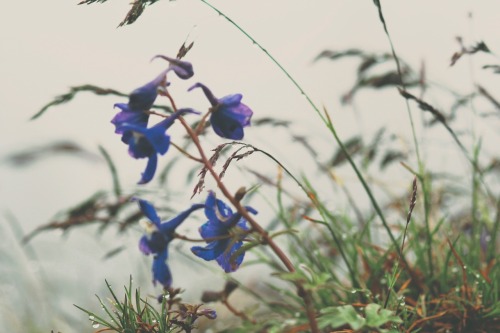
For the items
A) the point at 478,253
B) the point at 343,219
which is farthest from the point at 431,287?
the point at 343,219

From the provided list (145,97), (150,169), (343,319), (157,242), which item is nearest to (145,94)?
(145,97)

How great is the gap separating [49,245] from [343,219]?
2.12 m

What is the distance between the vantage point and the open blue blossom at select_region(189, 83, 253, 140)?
1141 mm

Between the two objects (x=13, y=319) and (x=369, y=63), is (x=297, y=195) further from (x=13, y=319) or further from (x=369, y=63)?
(x=13, y=319)

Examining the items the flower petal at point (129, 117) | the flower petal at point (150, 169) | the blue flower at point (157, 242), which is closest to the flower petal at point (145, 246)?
the blue flower at point (157, 242)

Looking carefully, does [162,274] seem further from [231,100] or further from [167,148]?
[231,100]

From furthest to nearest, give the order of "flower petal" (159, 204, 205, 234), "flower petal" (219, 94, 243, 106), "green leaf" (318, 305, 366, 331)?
"flower petal" (219, 94, 243, 106) → "flower petal" (159, 204, 205, 234) → "green leaf" (318, 305, 366, 331)

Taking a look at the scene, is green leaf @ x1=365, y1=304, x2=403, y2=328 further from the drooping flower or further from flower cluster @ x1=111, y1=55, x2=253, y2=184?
the drooping flower

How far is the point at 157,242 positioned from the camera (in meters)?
1.01

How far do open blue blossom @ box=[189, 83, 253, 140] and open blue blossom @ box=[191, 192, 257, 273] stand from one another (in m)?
0.13

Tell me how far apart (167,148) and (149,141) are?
1.3 inches

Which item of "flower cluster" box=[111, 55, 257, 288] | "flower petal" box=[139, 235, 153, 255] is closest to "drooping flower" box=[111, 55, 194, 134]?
"flower cluster" box=[111, 55, 257, 288]

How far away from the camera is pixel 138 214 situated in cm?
213

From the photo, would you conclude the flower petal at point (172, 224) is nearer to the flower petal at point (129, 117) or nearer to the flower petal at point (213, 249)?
the flower petal at point (213, 249)
